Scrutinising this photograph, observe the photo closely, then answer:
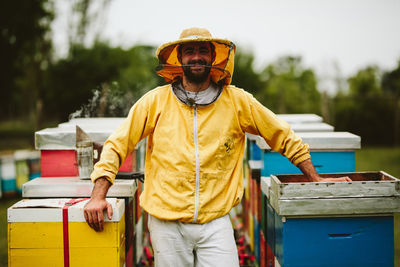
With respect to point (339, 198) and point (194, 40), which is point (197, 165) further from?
point (339, 198)

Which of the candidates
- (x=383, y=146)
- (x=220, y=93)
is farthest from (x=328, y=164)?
(x=383, y=146)

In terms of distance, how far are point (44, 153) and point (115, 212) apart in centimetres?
121

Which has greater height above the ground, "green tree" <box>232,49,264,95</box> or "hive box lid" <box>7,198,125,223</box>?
"green tree" <box>232,49,264,95</box>

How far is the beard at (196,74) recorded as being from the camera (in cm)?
255

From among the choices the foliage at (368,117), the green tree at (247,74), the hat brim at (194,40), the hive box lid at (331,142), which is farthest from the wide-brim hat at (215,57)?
the green tree at (247,74)

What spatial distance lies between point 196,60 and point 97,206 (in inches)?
44.6

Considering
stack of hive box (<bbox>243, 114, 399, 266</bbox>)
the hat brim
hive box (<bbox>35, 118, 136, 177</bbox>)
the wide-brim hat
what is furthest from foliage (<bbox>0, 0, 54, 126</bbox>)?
the hat brim

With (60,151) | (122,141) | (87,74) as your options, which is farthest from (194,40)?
(87,74)

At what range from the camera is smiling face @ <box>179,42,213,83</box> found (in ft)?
8.35

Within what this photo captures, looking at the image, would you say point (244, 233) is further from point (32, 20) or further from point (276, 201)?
point (32, 20)

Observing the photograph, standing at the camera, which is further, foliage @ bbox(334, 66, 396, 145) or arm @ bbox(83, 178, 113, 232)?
foliage @ bbox(334, 66, 396, 145)

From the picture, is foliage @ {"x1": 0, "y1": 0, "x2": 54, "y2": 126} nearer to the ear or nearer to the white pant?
the ear

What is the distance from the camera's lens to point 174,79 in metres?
2.77

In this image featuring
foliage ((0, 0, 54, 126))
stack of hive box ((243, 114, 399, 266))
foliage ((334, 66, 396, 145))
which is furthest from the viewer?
foliage ((0, 0, 54, 126))
